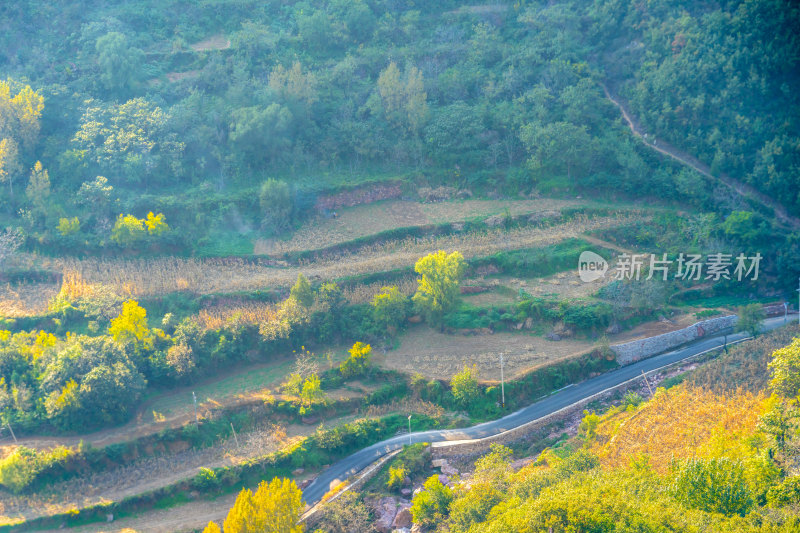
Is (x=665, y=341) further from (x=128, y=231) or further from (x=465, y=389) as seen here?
(x=128, y=231)

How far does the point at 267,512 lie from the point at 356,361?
38.8ft

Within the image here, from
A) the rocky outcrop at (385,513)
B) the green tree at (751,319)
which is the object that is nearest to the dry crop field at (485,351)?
the green tree at (751,319)

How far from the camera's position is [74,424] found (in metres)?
33.5

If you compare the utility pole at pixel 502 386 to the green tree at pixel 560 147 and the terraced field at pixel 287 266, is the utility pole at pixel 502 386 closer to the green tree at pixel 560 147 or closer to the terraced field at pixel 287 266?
the terraced field at pixel 287 266

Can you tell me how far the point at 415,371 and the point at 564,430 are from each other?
Result: 26.9 ft

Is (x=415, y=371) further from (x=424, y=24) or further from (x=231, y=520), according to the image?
(x=424, y=24)

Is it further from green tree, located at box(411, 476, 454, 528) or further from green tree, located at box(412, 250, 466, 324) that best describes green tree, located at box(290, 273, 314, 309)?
green tree, located at box(411, 476, 454, 528)

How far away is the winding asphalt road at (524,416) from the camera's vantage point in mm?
33312

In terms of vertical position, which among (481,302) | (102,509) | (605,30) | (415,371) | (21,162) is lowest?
(102,509)

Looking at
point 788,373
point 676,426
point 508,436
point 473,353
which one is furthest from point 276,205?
point 788,373

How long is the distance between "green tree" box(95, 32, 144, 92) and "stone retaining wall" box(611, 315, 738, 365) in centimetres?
3705

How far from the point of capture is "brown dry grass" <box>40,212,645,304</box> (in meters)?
40.7

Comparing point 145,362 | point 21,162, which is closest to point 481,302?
point 145,362

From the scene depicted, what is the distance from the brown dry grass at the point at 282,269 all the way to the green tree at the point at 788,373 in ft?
53.9
